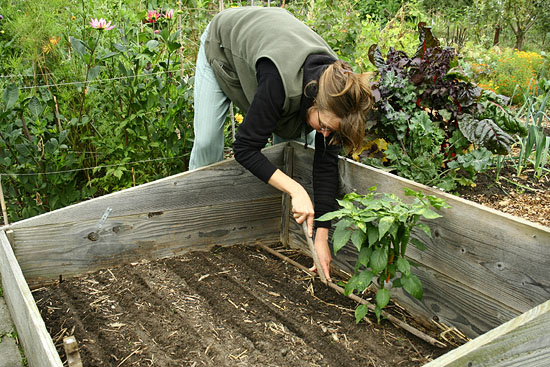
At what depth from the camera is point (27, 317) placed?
1.72 metres

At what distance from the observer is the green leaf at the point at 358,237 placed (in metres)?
1.92

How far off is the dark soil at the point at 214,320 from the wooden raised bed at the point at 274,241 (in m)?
0.14

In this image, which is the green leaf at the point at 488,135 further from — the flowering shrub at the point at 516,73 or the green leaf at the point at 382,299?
the flowering shrub at the point at 516,73

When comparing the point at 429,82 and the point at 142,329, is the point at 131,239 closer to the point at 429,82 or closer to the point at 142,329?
the point at 142,329

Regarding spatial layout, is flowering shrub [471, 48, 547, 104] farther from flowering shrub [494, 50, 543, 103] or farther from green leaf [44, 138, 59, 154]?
green leaf [44, 138, 59, 154]

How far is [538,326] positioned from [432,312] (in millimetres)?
914

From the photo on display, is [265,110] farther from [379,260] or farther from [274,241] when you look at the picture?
[274,241]

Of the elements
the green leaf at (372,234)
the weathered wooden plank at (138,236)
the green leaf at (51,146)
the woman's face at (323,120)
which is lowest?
the weathered wooden plank at (138,236)

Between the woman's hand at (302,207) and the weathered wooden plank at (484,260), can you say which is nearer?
the weathered wooden plank at (484,260)

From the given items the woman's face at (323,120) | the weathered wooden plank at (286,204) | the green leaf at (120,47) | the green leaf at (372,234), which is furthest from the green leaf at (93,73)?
the green leaf at (372,234)

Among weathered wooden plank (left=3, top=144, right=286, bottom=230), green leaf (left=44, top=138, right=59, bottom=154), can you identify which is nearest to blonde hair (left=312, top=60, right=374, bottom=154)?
weathered wooden plank (left=3, top=144, right=286, bottom=230)

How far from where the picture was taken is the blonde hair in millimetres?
1927

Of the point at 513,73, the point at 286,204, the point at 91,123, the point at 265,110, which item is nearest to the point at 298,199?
the point at 265,110

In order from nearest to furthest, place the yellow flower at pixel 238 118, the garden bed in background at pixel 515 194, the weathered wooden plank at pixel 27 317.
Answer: the weathered wooden plank at pixel 27 317 → the garden bed in background at pixel 515 194 → the yellow flower at pixel 238 118
